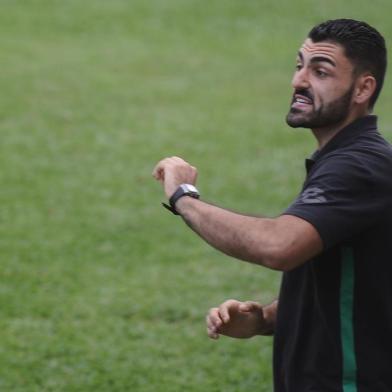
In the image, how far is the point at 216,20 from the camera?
63.9 feet

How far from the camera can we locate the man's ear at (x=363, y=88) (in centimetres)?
316

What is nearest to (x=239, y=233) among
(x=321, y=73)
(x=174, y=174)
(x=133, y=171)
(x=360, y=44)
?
(x=174, y=174)

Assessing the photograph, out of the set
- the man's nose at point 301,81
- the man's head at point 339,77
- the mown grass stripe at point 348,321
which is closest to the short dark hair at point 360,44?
the man's head at point 339,77

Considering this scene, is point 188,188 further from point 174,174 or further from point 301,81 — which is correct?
point 301,81

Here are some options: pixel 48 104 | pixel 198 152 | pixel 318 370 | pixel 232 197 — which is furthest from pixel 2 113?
pixel 318 370

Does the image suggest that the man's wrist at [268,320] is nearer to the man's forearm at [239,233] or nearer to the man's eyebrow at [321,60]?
the man's forearm at [239,233]

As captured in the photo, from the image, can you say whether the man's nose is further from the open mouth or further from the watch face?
the watch face

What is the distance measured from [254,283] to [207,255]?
761 millimetres

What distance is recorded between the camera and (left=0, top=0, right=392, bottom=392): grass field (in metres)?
6.51

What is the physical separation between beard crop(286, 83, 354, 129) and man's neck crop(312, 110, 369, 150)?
0.02 metres

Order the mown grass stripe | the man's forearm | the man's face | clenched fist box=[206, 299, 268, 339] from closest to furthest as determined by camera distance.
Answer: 1. the man's forearm
2. the mown grass stripe
3. the man's face
4. clenched fist box=[206, 299, 268, 339]

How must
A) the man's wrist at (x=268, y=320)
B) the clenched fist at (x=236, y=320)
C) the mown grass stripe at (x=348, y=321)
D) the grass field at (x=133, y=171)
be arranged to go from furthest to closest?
1. the grass field at (x=133, y=171)
2. the man's wrist at (x=268, y=320)
3. the clenched fist at (x=236, y=320)
4. the mown grass stripe at (x=348, y=321)

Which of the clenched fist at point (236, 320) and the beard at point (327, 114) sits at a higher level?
the beard at point (327, 114)

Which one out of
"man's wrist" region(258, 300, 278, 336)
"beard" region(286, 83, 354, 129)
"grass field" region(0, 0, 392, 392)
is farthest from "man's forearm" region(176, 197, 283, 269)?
"grass field" region(0, 0, 392, 392)
